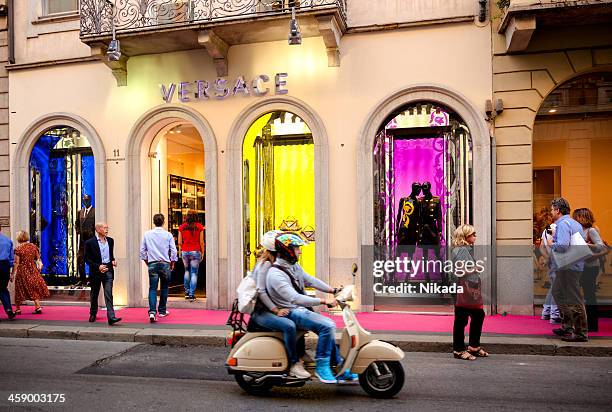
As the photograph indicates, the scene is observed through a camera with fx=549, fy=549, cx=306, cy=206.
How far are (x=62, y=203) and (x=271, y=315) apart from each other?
30.5 feet

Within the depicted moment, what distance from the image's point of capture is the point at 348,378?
556 centimetres

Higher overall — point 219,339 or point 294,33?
point 294,33

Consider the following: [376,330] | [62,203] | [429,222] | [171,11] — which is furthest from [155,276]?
[429,222]

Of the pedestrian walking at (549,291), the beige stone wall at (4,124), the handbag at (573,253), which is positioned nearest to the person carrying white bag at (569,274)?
the handbag at (573,253)

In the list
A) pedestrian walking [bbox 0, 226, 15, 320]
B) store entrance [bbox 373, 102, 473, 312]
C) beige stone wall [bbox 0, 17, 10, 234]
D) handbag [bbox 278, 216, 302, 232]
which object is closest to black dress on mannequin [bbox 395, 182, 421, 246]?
store entrance [bbox 373, 102, 473, 312]

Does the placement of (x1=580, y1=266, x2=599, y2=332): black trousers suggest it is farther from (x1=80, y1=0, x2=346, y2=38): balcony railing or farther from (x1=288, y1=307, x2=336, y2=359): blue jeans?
(x1=80, y1=0, x2=346, y2=38): balcony railing

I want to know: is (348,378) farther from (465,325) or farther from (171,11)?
(171,11)

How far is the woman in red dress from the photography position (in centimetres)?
1084

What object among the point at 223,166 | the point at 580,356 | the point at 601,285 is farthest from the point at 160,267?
the point at 601,285

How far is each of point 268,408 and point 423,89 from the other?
7.37 m

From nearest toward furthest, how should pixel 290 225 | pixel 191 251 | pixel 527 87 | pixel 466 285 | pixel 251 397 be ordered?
pixel 251 397 → pixel 466 285 → pixel 527 87 → pixel 191 251 → pixel 290 225

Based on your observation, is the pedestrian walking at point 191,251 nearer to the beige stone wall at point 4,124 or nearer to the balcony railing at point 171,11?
the balcony railing at point 171,11

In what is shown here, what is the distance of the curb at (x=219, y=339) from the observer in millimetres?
7793

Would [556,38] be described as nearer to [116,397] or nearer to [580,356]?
[580,356]
